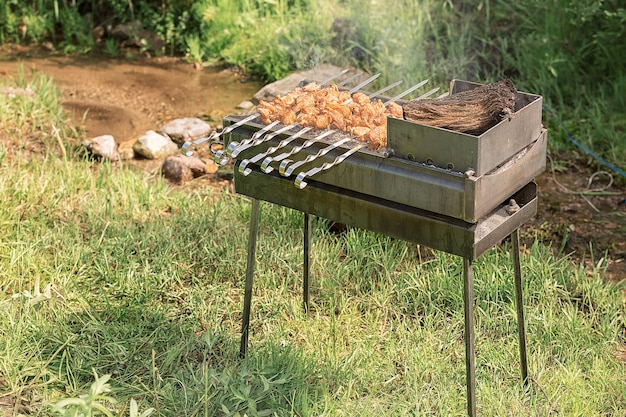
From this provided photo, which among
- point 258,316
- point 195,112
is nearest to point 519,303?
point 258,316

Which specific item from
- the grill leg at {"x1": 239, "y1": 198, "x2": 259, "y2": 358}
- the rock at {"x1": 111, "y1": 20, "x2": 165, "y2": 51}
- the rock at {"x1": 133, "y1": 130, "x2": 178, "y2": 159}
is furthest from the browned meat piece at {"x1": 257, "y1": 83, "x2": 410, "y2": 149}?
the rock at {"x1": 111, "y1": 20, "x2": 165, "y2": 51}

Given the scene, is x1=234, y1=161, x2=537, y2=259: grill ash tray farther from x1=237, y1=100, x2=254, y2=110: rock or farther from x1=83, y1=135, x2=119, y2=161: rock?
x1=237, y1=100, x2=254, y2=110: rock

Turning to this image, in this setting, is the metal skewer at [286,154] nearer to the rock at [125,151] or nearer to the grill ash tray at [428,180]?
the grill ash tray at [428,180]

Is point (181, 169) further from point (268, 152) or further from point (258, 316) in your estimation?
point (268, 152)

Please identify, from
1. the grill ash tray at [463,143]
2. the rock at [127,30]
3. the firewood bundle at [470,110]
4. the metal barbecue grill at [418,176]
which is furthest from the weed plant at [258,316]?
the rock at [127,30]

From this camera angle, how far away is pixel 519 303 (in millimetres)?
3596

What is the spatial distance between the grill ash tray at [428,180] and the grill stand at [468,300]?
222 mm

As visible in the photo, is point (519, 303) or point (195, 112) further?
point (195, 112)

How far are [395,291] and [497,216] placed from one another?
1233 millimetres

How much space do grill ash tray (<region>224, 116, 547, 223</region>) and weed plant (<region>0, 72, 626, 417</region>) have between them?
2.67 feet

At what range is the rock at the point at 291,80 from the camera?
663 centimetres

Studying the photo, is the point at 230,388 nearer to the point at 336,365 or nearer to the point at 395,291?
the point at 336,365

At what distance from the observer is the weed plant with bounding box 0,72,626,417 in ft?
11.9

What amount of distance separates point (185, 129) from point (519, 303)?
11.3ft
